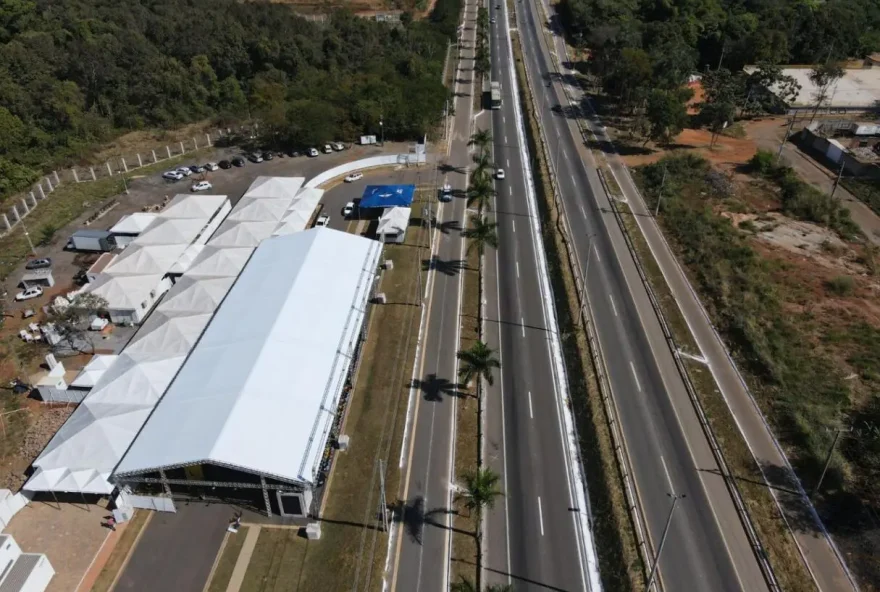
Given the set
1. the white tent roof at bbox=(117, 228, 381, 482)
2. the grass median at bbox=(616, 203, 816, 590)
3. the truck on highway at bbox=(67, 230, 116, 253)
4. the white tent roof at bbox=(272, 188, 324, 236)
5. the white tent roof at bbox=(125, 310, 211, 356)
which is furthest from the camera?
the truck on highway at bbox=(67, 230, 116, 253)

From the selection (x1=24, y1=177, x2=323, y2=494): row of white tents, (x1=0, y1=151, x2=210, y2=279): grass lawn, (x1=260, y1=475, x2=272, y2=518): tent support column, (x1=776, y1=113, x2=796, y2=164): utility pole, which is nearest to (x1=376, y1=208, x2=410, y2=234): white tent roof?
(x1=24, y1=177, x2=323, y2=494): row of white tents

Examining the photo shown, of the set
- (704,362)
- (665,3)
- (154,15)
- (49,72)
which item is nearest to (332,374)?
(704,362)

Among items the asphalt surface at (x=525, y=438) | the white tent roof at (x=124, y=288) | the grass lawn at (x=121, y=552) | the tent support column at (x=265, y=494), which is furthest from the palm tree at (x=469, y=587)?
the white tent roof at (x=124, y=288)

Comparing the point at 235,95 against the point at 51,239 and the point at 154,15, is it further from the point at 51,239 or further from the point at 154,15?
the point at 51,239

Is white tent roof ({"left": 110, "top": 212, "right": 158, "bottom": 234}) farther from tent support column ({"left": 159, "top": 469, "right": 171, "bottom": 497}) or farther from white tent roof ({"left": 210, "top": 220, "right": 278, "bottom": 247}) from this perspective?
tent support column ({"left": 159, "top": 469, "right": 171, "bottom": 497})

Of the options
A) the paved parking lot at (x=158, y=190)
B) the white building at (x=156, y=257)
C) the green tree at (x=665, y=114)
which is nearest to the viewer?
the white building at (x=156, y=257)

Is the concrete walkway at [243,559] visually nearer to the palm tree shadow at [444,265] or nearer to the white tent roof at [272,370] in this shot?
the white tent roof at [272,370]
